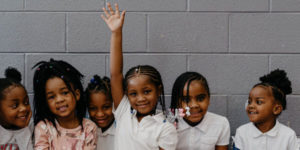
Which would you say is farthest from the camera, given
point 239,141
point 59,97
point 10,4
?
point 10,4

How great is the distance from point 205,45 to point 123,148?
1.21 meters

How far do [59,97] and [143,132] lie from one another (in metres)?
0.63

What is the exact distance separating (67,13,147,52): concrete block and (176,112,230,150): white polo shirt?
0.84 m

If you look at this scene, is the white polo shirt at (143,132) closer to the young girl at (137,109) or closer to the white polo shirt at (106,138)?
the young girl at (137,109)

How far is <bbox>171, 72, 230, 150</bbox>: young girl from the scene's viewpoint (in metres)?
2.15

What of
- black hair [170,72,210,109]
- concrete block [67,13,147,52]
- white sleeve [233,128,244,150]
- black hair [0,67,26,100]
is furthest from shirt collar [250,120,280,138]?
black hair [0,67,26,100]

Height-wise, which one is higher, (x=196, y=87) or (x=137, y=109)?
(x=196, y=87)

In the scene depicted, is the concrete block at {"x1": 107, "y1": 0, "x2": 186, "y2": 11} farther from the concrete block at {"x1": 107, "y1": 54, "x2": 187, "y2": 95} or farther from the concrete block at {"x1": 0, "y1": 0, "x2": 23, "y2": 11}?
the concrete block at {"x1": 0, "y1": 0, "x2": 23, "y2": 11}

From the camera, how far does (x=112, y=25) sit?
2186 millimetres

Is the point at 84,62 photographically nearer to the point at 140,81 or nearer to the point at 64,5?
the point at 64,5

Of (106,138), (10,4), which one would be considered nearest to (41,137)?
(106,138)

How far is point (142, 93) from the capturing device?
6.65 ft

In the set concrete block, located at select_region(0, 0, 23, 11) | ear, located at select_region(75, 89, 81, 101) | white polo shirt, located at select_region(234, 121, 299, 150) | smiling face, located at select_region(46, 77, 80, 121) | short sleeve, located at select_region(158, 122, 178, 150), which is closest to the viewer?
short sleeve, located at select_region(158, 122, 178, 150)

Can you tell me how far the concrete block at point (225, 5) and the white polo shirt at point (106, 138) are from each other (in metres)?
1.27
